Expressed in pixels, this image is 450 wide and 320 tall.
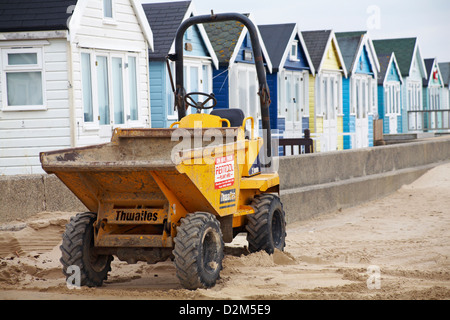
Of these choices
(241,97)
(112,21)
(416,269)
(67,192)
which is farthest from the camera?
(241,97)

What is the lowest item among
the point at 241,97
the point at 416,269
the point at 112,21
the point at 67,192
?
the point at 416,269

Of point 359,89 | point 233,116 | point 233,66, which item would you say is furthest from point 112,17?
point 359,89

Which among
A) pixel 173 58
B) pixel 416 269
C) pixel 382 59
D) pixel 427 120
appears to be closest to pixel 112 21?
pixel 173 58

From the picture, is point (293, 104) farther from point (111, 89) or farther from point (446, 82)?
point (446, 82)

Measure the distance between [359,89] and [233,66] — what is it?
11.6 m

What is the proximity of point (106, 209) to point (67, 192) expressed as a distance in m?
2.79

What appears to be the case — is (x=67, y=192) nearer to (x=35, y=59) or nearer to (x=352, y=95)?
(x=35, y=59)

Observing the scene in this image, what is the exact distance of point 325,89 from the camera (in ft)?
98.1

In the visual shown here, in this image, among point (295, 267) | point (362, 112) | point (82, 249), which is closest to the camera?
point (82, 249)

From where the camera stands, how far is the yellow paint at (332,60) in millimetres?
29750

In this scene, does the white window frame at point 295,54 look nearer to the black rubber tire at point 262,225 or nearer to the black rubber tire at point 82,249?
the black rubber tire at point 262,225

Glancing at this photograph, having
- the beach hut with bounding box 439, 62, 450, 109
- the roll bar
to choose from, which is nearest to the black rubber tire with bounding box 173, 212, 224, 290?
the roll bar

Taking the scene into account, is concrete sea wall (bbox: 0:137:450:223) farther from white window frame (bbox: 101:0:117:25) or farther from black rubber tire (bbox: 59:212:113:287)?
white window frame (bbox: 101:0:117:25)

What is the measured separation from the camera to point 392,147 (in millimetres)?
17703
